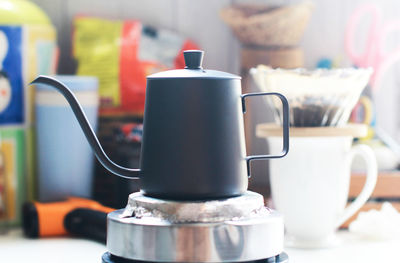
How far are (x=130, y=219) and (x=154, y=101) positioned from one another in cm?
12

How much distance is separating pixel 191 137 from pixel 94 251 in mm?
421

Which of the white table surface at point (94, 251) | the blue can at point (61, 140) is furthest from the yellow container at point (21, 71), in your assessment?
the white table surface at point (94, 251)

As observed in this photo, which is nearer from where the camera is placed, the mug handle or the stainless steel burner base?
the stainless steel burner base

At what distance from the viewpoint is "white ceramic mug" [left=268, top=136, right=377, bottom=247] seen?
40.3 inches

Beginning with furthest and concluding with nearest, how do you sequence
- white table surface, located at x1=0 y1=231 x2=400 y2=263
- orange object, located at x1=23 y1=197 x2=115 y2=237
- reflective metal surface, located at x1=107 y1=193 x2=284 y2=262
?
1. orange object, located at x1=23 y1=197 x2=115 y2=237
2. white table surface, located at x1=0 y1=231 x2=400 y2=263
3. reflective metal surface, located at x1=107 y1=193 x2=284 y2=262

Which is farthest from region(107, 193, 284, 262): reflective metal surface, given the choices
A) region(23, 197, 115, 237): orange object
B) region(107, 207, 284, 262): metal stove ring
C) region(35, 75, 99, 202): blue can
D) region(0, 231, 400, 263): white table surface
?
region(35, 75, 99, 202): blue can

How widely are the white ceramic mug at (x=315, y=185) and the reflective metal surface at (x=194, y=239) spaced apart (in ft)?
1.09

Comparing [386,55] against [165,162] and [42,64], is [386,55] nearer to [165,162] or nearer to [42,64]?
[42,64]

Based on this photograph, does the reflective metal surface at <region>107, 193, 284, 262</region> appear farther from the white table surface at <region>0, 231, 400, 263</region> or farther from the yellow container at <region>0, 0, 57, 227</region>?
the yellow container at <region>0, 0, 57, 227</region>

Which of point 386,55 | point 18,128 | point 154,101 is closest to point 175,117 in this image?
point 154,101

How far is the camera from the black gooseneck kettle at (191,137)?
0.68m

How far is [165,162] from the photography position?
0.69 m

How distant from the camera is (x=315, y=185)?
102 centimetres

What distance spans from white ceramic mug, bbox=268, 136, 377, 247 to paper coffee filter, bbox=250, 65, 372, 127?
0.11 feet
